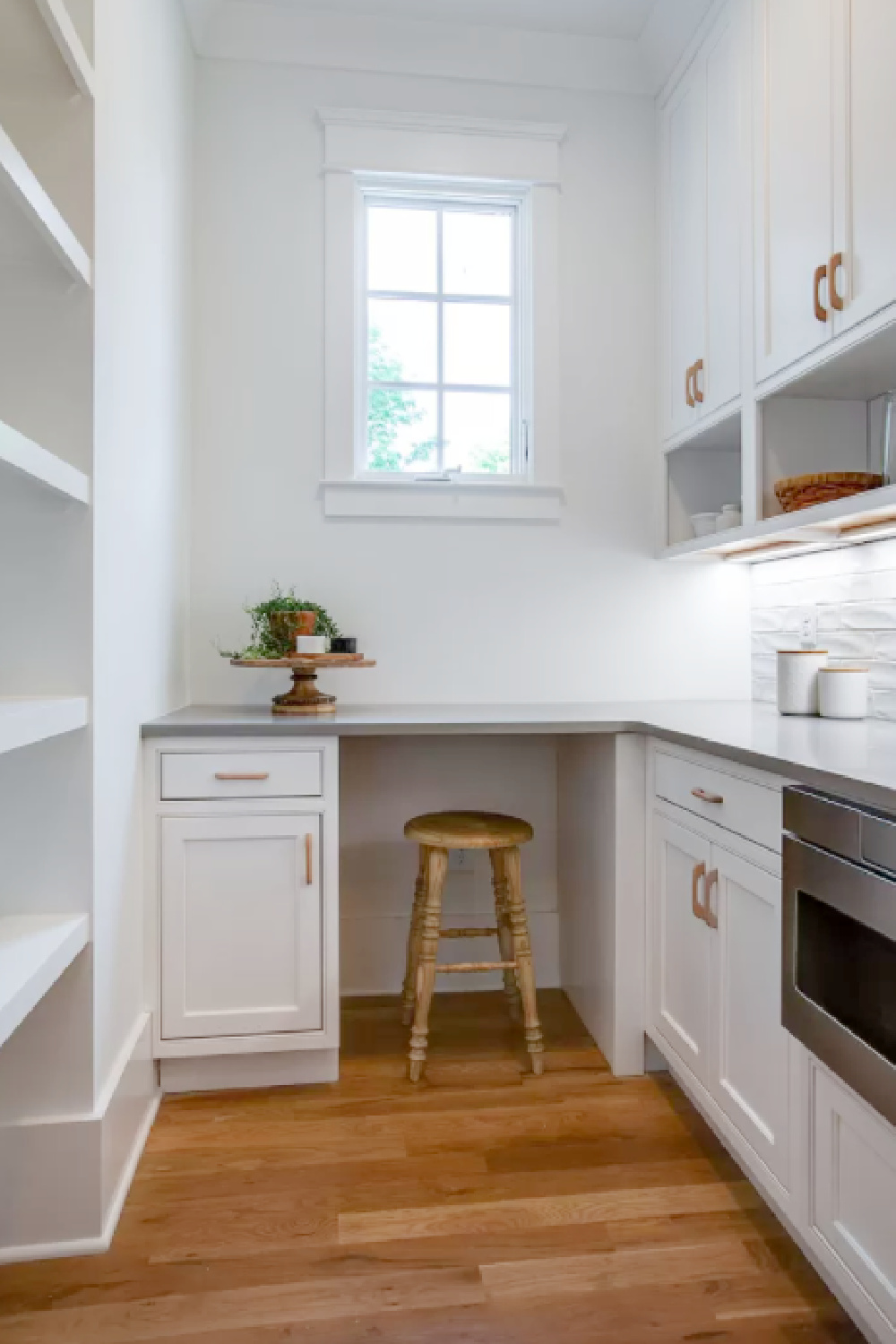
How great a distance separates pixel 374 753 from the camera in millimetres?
2639

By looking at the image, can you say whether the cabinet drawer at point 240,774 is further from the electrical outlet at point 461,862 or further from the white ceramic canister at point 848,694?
the white ceramic canister at point 848,694

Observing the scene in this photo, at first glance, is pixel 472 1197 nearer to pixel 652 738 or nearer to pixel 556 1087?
pixel 556 1087

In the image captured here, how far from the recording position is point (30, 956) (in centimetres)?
133

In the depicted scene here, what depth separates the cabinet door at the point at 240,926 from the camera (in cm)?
200

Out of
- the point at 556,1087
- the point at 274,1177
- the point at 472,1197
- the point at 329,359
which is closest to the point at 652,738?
the point at 556,1087

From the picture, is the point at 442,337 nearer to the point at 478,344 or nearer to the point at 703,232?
the point at 478,344

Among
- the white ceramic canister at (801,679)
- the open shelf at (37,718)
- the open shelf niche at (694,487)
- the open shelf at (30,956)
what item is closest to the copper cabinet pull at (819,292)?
the white ceramic canister at (801,679)

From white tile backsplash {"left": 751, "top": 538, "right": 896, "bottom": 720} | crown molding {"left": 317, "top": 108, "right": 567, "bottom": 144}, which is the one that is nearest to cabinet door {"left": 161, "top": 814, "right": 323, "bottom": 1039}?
white tile backsplash {"left": 751, "top": 538, "right": 896, "bottom": 720}

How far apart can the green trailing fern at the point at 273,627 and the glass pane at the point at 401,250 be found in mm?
1077

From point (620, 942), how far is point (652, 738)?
517 millimetres

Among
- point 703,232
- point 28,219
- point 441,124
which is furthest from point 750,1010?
point 441,124

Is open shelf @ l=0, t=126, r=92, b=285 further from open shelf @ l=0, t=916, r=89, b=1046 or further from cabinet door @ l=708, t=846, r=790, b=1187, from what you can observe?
cabinet door @ l=708, t=846, r=790, b=1187

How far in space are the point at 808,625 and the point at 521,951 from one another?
3.94 ft

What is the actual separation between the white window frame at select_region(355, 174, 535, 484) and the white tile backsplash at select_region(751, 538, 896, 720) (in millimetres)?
850
